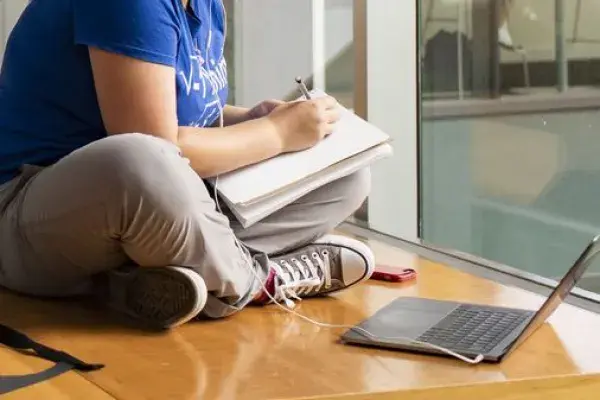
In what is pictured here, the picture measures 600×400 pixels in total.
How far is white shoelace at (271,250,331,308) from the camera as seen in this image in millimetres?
1258

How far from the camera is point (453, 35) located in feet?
6.65

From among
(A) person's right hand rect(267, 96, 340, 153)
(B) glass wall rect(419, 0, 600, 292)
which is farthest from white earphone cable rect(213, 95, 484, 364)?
(B) glass wall rect(419, 0, 600, 292)

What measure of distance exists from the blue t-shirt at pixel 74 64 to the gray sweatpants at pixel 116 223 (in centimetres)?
7

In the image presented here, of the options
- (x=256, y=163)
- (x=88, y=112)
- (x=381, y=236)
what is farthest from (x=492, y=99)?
(x=88, y=112)

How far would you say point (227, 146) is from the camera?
122 centimetres

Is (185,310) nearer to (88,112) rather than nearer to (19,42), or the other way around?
(88,112)

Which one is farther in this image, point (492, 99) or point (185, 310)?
point (492, 99)

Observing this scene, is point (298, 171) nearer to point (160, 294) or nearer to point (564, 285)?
point (160, 294)

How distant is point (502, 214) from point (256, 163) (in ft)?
2.73

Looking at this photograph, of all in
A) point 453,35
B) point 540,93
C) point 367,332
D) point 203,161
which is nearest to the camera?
point 367,332

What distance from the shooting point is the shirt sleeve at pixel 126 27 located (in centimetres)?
112

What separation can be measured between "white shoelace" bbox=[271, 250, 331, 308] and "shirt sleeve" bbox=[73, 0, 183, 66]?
1.03 ft

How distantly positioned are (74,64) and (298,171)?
311mm

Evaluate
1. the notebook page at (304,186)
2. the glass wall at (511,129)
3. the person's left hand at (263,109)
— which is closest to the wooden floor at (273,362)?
the notebook page at (304,186)
